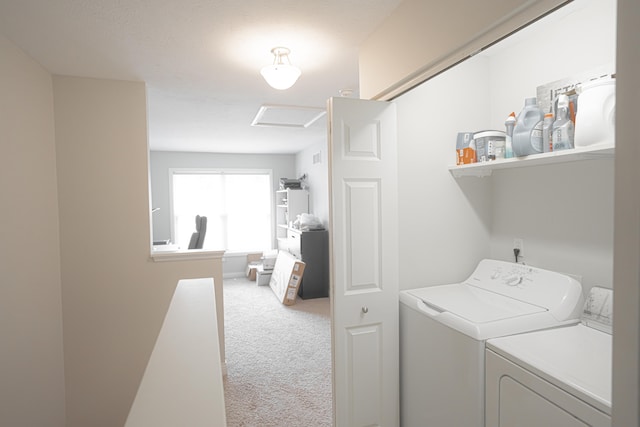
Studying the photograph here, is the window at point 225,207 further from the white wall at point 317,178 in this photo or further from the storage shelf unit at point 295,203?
the white wall at point 317,178

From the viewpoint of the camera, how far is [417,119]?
2.08 m

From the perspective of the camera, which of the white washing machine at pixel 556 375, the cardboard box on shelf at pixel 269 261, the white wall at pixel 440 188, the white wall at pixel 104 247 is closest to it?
the white washing machine at pixel 556 375

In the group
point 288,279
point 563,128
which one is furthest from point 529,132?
point 288,279

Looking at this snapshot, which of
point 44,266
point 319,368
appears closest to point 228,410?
point 319,368

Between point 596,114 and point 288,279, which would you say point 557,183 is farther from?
point 288,279

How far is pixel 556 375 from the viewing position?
1.15 meters

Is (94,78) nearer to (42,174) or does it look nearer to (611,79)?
(42,174)

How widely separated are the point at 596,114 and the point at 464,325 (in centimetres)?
101

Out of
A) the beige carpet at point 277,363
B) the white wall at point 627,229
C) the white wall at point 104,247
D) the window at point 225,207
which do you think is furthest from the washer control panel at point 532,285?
the window at point 225,207

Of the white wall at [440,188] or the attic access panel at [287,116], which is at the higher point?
the attic access panel at [287,116]

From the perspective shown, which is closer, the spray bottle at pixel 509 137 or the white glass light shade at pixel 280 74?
the spray bottle at pixel 509 137

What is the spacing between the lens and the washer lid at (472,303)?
1.59 metres

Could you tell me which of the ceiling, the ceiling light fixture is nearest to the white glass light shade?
the ceiling light fixture

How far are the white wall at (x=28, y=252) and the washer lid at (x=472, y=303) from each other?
2.27m
